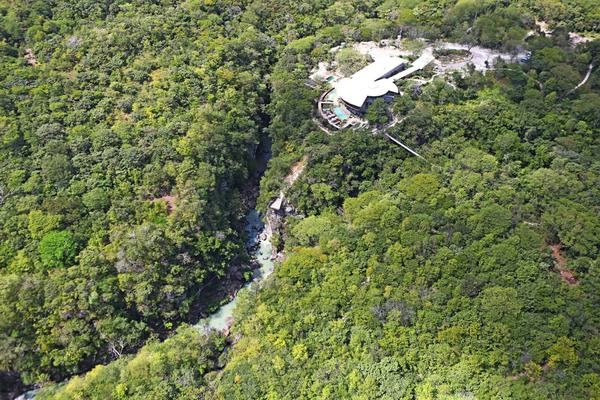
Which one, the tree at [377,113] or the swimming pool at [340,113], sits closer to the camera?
the tree at [377,113]

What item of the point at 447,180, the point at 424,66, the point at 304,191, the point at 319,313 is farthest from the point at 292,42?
the point at 319,313

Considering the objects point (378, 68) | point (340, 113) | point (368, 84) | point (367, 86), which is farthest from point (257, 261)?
point (378, 68)

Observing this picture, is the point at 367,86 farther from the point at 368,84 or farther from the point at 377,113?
the point at 377,113

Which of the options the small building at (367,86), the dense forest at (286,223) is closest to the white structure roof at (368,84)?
the small building at (367,86)

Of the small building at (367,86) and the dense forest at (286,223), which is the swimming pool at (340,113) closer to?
the small building at (367,86)

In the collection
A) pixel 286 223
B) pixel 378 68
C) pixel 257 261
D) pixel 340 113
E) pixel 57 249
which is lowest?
pixel 257 261

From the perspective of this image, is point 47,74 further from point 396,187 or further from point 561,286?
point 561,286
